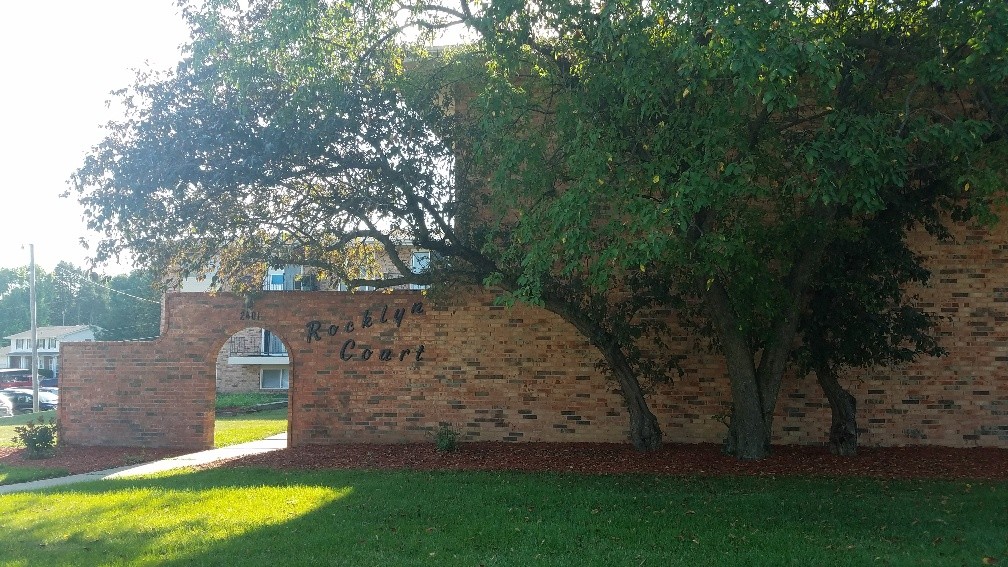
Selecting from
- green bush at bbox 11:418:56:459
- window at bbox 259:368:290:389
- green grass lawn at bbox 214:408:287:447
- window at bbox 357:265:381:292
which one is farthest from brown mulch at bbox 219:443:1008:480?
window at bbox 259:368:290:389

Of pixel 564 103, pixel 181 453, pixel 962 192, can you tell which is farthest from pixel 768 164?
pixel 181 453

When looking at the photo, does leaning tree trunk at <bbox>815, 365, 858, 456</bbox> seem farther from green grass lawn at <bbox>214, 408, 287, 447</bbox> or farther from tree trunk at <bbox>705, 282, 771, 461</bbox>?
green grass lawn at <bbox>214, 408, 287, 447</bbox>

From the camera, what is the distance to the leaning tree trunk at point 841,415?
40.1ft

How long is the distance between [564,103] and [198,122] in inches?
200

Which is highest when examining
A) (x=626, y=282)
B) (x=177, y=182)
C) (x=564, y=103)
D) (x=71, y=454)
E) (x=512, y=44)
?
(x=512, y=44)

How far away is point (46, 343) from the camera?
64.5 meters

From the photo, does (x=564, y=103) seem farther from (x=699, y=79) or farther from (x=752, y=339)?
(x=752, y=339)

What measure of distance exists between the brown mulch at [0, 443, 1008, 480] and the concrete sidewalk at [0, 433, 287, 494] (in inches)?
17.8

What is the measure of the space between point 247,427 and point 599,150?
15.2m

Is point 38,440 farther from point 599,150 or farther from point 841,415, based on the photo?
point 841,415

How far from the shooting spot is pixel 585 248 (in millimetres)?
8016

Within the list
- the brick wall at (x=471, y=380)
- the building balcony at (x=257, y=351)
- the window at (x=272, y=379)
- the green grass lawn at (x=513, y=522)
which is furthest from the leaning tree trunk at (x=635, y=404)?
the window at (x=272, y=379)

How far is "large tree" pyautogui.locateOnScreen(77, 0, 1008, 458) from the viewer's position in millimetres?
8078

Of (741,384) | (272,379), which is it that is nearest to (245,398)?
(272,379)
